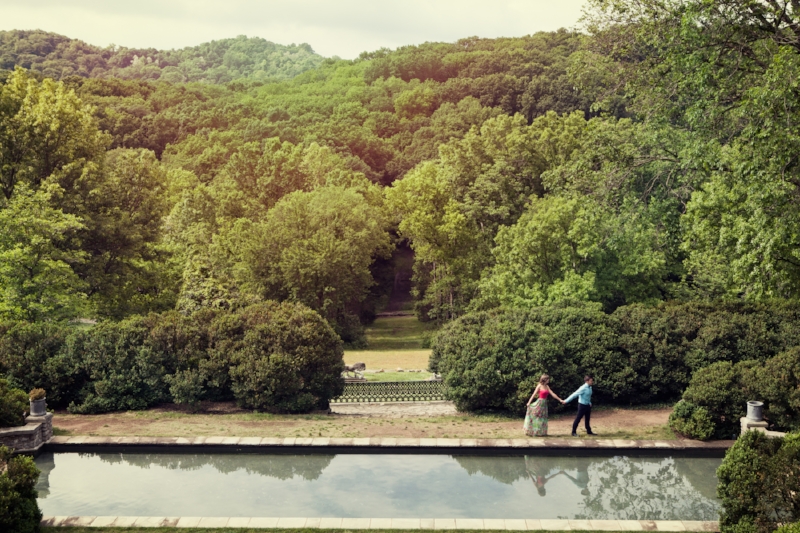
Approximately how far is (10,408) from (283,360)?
20.0 ft

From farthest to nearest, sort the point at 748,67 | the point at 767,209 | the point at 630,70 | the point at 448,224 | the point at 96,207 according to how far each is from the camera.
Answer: the point at 448,224 < the point at 96,207 < the point at 630,70 < the point at 748,67 < the point at 767,209

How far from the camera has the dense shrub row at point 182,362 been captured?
60.1 ft

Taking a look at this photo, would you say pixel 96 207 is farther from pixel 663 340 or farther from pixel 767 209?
pixel 767 209

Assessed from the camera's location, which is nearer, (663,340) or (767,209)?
(767,209)

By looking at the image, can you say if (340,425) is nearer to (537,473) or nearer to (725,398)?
(537,473)

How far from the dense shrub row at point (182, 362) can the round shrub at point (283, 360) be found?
0.03 meters

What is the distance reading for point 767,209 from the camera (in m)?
15.7

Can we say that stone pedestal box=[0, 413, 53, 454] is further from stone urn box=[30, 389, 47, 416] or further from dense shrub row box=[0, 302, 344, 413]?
dense shrub row box=[0, 302, 344, 413]

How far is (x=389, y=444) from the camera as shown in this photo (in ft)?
48.5

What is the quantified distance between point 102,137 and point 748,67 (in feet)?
91.9

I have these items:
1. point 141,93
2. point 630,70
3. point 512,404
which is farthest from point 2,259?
point 141,93

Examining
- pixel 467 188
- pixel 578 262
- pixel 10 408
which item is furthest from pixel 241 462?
pixel 467 188

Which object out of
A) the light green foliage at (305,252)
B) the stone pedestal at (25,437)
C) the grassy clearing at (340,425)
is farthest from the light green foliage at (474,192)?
the stone pedestal at (25,437)

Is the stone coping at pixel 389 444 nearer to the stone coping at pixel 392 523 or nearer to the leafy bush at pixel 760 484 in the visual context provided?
the stone coping at pixel 392 523
